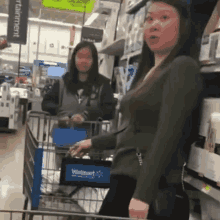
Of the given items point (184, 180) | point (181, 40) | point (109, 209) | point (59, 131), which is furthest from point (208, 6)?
point (59, 131)

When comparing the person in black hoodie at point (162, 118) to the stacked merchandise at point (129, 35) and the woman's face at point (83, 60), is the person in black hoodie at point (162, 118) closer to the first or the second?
the stacked merchandise at point (129, 35)

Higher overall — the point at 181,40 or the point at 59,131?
the point at 181,40

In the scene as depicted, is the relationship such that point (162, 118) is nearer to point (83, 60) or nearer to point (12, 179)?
point (83, 60)

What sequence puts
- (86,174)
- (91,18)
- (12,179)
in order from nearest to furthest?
(86,174) < (91,18) < (12,179)

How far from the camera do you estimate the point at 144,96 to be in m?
1.30

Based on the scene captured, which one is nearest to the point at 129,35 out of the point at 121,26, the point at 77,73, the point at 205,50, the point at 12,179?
the point at 121,26

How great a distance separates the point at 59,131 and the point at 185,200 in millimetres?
1210

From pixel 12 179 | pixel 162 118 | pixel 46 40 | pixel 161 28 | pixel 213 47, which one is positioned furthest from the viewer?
pixel 12 179

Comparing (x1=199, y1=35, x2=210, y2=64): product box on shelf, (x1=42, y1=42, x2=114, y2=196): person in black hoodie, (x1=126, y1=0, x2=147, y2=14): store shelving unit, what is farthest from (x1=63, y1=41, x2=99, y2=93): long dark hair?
(x1=199, y1=35, x2=210, y2=64): product box on shelf

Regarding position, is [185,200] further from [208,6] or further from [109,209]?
[208,6]

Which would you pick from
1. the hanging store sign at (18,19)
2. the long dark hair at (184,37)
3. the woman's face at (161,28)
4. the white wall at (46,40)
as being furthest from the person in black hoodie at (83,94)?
the long dark hair at (184,37)

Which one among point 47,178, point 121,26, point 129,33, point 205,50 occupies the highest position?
point 121,26

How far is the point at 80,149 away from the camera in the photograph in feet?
5.91

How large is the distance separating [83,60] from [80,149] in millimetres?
828
